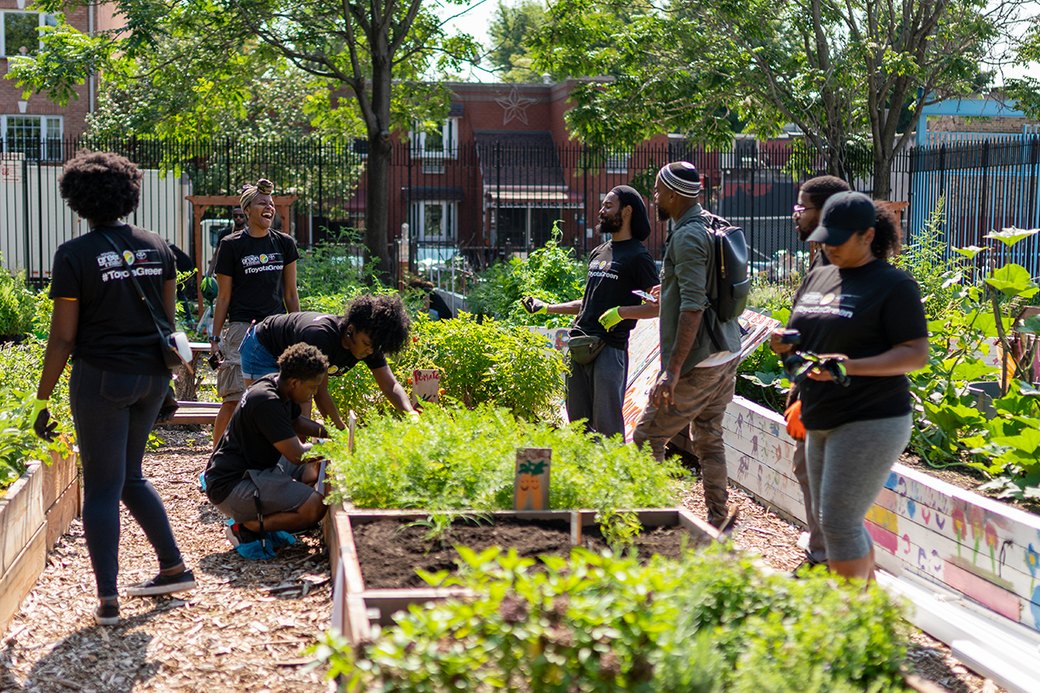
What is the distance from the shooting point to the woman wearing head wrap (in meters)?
7.22

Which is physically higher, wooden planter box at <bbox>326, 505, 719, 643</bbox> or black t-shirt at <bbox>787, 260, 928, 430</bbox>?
black t-shirt at <bbox>787, 260, 928, 430</bbox>

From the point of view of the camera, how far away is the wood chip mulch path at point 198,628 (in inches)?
172

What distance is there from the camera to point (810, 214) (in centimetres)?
548

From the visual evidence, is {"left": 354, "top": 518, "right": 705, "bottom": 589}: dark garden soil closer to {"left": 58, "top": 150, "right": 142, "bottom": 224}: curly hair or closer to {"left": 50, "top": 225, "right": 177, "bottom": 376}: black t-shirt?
{"left": 50, "top": 225, "right": 177, "bottom": 376}: black t-shirt

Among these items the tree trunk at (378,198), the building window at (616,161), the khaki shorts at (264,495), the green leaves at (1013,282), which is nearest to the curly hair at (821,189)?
the green leaves at (1013,282)

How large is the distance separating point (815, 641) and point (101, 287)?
10.2 feet

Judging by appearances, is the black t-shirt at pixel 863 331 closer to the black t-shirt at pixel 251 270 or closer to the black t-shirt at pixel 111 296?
the black t-shirt at pixel 111 296

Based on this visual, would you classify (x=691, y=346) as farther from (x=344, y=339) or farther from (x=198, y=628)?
(x=198, y=628)

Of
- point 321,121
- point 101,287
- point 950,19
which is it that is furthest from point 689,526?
point 321,121

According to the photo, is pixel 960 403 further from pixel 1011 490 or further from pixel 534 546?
pixel 534 546

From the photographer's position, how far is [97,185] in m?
4.77

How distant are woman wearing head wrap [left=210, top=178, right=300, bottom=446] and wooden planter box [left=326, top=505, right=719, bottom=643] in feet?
7.29

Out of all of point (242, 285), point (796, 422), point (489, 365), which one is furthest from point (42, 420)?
point (489, 365)

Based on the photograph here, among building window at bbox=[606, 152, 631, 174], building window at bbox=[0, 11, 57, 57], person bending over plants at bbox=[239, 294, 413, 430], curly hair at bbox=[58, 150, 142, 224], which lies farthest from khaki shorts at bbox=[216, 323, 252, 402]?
building window at bbox=[0, 11, 57, 57]
